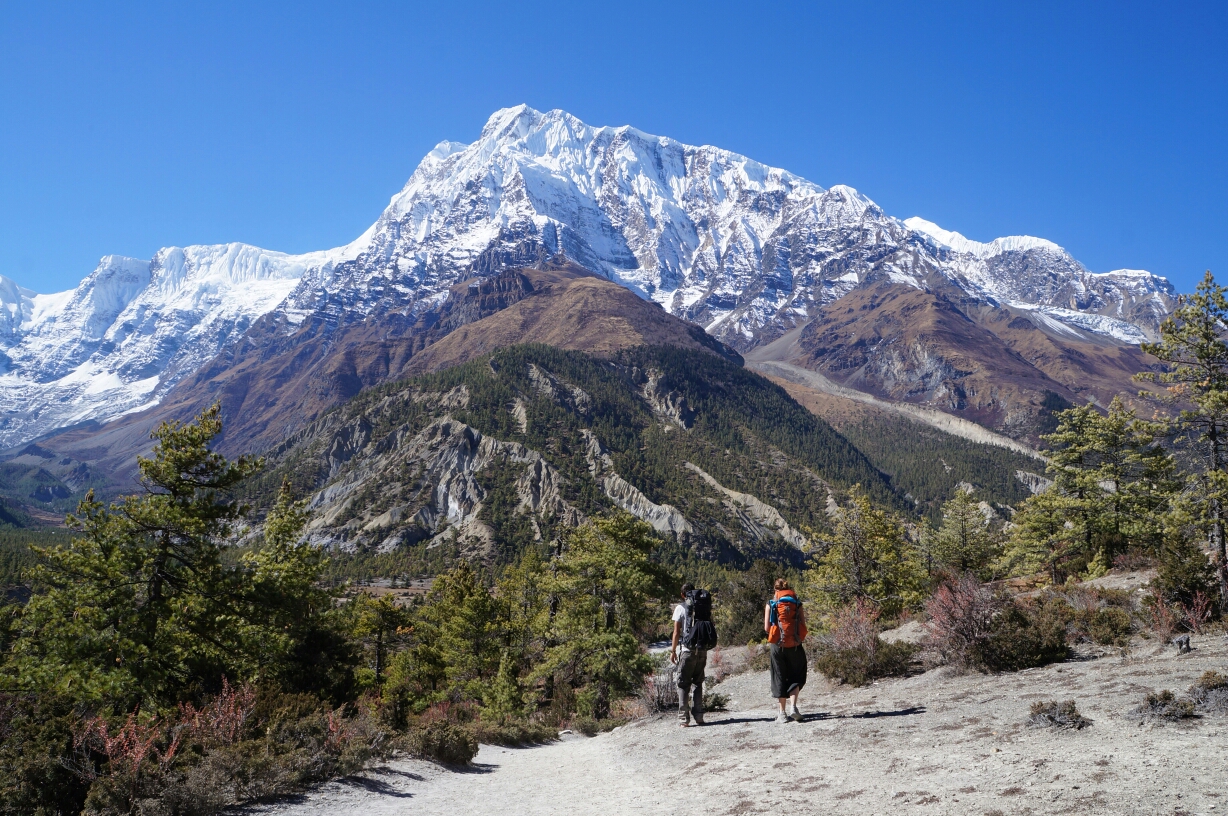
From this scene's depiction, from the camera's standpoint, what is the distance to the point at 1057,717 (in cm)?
861

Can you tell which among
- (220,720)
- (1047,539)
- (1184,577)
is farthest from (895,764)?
(1047,539)

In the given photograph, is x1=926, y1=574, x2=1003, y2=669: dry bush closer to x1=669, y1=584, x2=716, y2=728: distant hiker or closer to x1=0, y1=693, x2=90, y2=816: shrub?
x1=669, y1=584, x2=716, y2=728: distant hiker

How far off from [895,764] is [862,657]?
7.79 meters

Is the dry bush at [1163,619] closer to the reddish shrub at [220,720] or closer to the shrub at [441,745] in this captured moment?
the shrub at [441,745]

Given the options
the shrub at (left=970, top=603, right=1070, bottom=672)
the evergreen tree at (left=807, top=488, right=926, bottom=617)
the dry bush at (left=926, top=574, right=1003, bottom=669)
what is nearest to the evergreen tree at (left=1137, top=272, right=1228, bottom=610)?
the shrub at (left=970, top=603, right=1070, bottom=672)

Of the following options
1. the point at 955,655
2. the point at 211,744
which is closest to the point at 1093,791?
the point at 955,655

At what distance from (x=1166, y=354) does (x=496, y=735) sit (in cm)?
1995

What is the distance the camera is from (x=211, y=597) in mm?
16578

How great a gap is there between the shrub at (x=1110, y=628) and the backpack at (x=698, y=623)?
9033 mm

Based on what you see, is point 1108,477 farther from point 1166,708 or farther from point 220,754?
point 220,754

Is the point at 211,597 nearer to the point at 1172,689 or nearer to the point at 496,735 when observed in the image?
the point at 496,735

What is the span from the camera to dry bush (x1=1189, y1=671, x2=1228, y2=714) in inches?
324

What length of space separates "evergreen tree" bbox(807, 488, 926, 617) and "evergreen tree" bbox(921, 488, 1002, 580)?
15.1m

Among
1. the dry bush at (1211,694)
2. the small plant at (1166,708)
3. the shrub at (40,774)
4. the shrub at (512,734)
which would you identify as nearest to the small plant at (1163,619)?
the dry bush at (1211,694)
